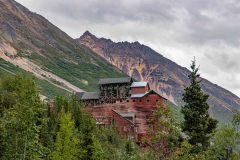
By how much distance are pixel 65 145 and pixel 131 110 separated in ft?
265

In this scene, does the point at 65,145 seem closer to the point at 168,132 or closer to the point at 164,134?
the point at 168,132

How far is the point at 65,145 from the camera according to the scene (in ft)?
265

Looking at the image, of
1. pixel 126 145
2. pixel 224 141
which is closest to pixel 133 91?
pixel 126 145

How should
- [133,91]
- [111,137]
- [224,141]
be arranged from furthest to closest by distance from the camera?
[133,91] < [111,137] < [224,141]

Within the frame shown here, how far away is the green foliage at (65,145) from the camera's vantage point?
259 ft

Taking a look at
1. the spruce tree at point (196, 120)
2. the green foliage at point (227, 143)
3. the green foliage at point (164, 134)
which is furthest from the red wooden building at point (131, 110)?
the green foliage at point (164, 134)

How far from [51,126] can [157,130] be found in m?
64.4

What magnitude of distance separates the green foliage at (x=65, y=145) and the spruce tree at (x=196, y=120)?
31.4 metres

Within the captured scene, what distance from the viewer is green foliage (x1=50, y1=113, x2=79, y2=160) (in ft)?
259

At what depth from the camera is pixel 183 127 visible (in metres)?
51.9

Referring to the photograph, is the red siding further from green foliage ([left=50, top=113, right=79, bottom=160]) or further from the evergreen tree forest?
the evergreen tree forest

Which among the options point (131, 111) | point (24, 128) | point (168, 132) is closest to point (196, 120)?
point (168, 132)

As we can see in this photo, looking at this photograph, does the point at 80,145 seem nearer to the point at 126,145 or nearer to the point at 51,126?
the point at 51,126

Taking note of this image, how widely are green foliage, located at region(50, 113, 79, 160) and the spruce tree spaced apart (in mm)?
31374
